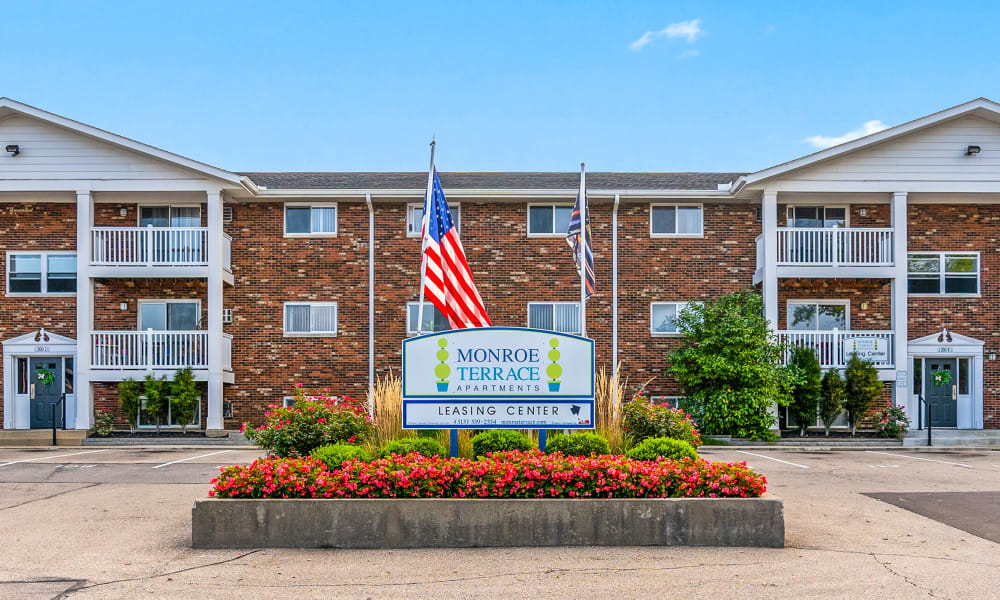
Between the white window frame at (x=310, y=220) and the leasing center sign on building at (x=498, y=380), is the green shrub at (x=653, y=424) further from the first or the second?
the white window frame at (x=310, y=220)

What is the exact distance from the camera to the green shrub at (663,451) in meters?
8.58

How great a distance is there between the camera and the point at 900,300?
19922mm

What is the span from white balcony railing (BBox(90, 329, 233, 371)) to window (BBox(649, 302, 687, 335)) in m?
11.4

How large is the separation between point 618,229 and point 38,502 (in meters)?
14.8

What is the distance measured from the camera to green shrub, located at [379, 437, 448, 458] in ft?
28.5

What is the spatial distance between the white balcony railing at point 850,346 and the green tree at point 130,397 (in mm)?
15990

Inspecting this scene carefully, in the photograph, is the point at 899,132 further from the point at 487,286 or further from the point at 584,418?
the point at 584,418

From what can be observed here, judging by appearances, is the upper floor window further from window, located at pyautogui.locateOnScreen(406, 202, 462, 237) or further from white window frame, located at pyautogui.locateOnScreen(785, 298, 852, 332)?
window, located at pyautogui.locateOnScreen(406, 202, 462, 237)

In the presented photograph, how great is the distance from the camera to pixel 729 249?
2106 centimetres

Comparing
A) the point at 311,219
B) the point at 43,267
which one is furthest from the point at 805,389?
the point at 43,267

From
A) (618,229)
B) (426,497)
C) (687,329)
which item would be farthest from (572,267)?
(426,497)

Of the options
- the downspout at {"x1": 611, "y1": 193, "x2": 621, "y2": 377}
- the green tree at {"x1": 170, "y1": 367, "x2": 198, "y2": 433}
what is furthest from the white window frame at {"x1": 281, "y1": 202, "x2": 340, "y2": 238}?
the downspout at {"x1": 611, "y1": 193, "x2": 621, "y2": 377}

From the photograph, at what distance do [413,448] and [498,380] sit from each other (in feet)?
3.91

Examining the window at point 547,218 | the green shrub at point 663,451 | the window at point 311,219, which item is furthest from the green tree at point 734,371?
the green shrub at point 663,451
